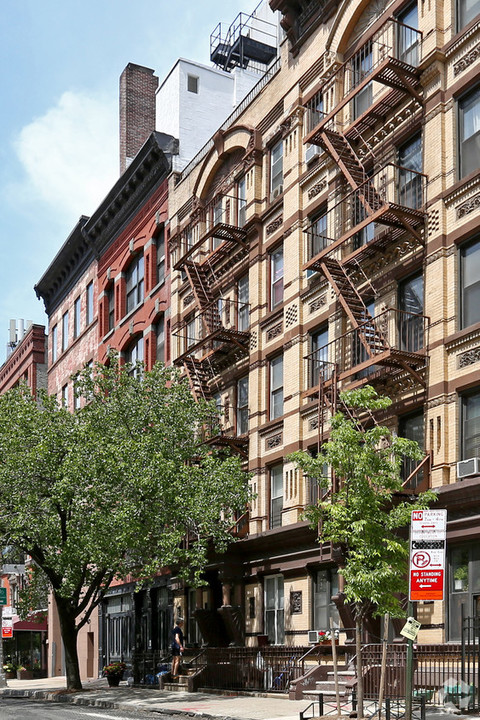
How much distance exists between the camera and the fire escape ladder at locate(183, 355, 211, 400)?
34.7 m

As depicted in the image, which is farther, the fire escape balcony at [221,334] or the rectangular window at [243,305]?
the rectangular window at [243,305]

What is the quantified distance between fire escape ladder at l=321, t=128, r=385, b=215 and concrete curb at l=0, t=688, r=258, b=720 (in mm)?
12244

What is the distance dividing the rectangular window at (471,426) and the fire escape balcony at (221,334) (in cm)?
1135

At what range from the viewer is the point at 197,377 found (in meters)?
35.1

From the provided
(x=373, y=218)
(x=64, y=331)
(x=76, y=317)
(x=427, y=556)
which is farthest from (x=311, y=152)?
(x=64, y=331)

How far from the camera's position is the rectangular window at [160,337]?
4053 centimetres

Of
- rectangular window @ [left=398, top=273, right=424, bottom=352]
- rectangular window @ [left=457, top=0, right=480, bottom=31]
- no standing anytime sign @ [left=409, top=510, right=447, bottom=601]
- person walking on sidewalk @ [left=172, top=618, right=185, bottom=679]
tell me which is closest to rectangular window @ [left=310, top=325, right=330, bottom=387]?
rectangular window @ [left=398, top=273, right=424, bottom=352]

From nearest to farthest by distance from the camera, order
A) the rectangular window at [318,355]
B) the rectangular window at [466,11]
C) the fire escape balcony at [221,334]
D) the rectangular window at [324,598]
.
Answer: the rectangular window at [466,11], the rectangular window at [324,598], the rectangular window at [318,355], the fire escape balcony at [221,334]

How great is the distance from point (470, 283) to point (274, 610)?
39.1 ft

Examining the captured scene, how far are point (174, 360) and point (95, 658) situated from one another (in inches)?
659

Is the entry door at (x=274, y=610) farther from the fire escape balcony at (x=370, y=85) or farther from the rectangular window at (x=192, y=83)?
the rectangular window at (x=192, y=83)

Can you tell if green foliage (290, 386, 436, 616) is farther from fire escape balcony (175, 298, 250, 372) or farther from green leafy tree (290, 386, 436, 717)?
fire escape balcony (175, 298, 250, 372)

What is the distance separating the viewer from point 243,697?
25500mm

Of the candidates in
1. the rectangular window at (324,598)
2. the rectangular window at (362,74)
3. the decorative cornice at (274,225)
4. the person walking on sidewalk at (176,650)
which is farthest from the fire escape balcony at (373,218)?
the person walking on sidewalk at (176,650)
